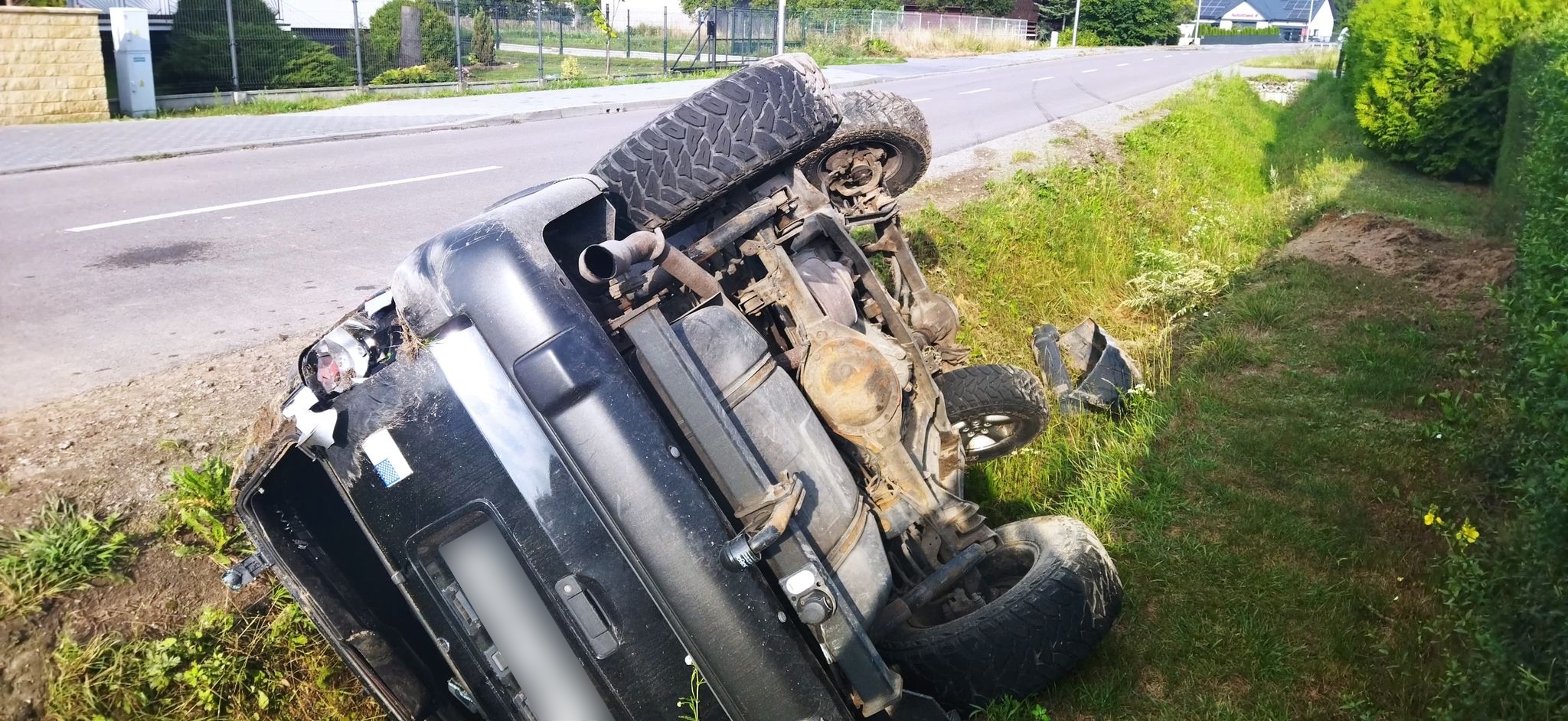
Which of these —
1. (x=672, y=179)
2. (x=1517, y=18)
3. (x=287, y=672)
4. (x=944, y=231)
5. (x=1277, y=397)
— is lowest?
(x=287, y=672)

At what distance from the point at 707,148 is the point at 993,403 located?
1.81m

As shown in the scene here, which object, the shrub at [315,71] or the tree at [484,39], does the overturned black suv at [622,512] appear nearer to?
the shrub at [315,71]

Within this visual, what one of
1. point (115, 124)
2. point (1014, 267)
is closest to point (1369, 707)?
point (1014, 267)

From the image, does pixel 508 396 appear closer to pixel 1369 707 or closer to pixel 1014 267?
pixel 1369 707

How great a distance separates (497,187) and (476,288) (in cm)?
722

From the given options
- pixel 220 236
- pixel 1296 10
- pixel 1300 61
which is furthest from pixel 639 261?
pixel 1296 10

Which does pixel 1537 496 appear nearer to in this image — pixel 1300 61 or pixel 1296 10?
pixel 1300 61

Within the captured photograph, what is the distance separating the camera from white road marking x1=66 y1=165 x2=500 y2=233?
756 centimetres

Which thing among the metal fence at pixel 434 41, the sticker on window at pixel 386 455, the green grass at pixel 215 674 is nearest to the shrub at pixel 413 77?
the metal fence at pixel 434 41

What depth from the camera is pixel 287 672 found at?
3.30 metres

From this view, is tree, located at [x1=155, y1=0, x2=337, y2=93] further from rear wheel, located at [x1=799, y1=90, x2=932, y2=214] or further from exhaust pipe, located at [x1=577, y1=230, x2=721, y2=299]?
exhaust pipe, located at [x1=577, y1=230, x2=721, y2=299]

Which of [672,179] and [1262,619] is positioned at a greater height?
[672,179]

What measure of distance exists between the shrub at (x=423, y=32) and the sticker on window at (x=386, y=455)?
19986 mm

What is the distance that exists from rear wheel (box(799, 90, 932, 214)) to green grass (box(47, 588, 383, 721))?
2948 millimetres
